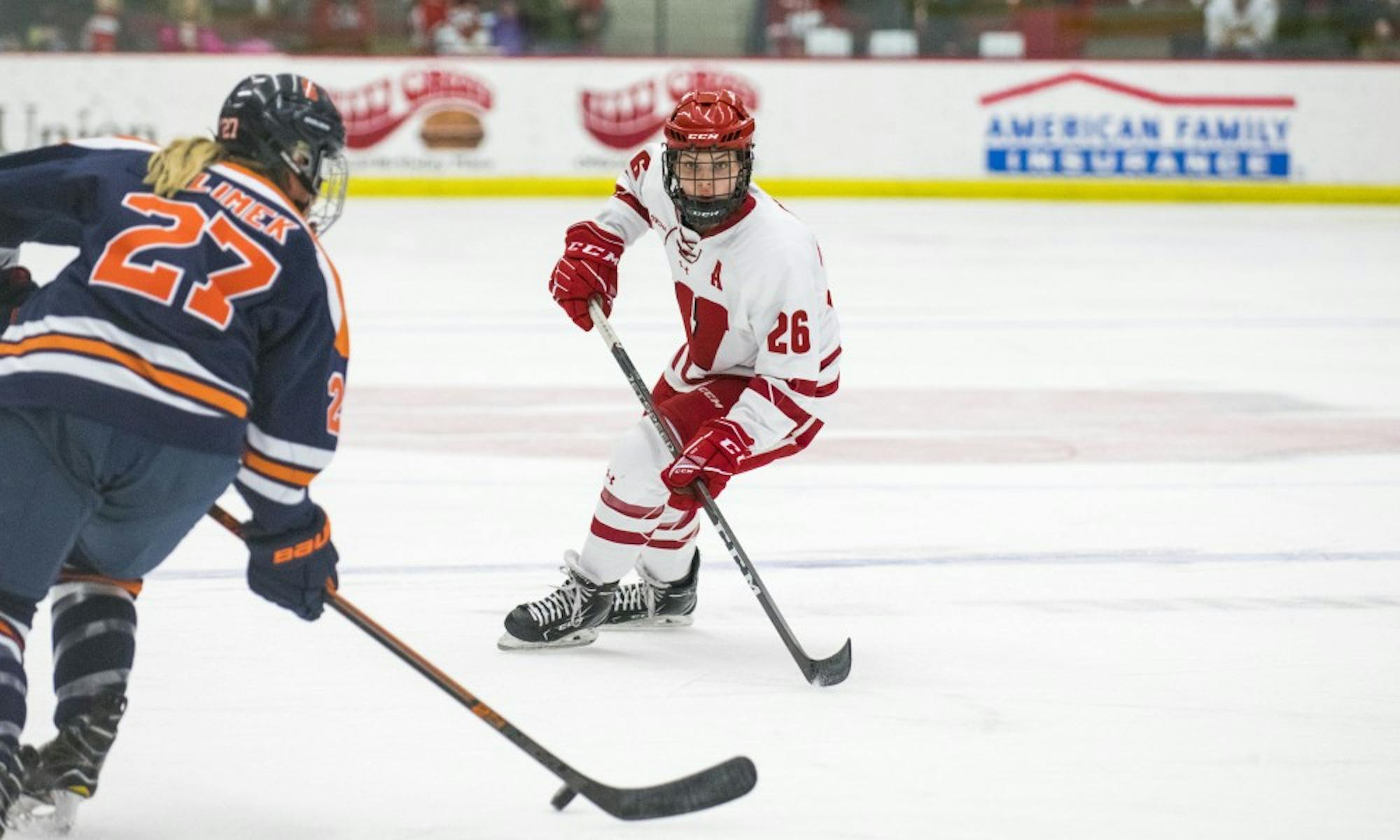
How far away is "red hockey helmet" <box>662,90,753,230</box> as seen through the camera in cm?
296

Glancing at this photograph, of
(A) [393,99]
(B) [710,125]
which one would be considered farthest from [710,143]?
(A) [393,99]

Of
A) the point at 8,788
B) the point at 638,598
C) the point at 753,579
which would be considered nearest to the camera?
the point at 8,788

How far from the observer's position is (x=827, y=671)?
2.94m

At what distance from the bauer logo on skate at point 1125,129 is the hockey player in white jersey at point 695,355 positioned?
8732mm

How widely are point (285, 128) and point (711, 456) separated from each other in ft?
3.34

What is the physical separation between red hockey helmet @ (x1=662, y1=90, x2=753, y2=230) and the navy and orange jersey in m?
0.93

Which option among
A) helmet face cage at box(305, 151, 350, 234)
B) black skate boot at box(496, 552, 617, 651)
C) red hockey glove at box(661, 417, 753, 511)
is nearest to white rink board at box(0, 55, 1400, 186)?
black skate boot at box(496, 552, 617, 651)

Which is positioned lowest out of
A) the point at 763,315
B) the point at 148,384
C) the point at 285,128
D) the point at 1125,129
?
the point at 1125,129

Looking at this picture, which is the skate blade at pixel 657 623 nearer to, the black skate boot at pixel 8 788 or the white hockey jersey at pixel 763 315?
the white hockey jersey at pixel 763 315

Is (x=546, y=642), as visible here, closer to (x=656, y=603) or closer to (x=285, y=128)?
(x=656, y=603)

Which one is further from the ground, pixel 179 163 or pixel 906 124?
pixel 179 163

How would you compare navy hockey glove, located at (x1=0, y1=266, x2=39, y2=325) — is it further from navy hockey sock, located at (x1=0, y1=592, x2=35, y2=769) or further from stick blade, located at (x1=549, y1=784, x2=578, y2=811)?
stick blade, located at (x1=549, y1=784, x2=578, y2=811)

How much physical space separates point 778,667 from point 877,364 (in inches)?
126

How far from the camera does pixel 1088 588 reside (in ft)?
11.7
